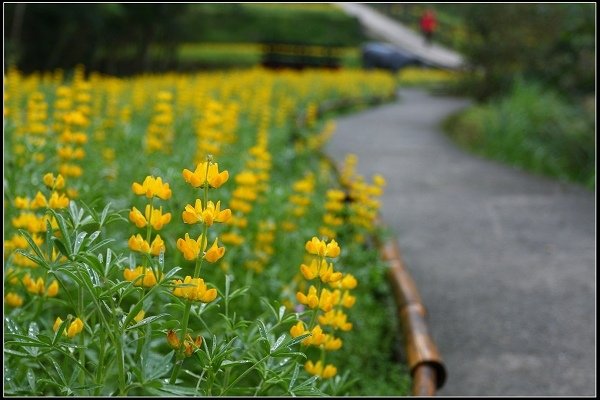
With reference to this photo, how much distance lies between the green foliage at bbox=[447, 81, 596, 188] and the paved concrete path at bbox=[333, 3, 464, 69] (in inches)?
764

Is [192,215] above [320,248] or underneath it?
above

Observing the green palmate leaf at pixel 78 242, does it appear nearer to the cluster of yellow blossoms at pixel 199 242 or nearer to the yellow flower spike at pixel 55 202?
the cluster of yellow blossoms at pixel 199 242

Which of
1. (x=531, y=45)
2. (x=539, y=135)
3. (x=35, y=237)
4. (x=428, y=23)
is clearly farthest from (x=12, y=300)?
(x=428, y=23)

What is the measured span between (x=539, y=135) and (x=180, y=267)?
826cm

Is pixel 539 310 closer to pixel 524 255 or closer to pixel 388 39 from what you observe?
pixel 524 255

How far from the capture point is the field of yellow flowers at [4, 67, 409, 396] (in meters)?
1.47

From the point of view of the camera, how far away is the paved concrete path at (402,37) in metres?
30.8

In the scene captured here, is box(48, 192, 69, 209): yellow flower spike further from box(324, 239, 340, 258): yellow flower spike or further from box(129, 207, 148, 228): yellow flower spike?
box(324, 239, 340, 258): yellow flower spike

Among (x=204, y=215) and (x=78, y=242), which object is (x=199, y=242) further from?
(x=78, y=242)

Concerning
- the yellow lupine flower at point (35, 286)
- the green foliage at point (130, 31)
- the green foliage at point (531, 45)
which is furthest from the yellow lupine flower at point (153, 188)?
the green foliage at point (531, 45)

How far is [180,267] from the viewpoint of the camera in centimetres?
154

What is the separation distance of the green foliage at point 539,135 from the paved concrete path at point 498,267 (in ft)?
1.09

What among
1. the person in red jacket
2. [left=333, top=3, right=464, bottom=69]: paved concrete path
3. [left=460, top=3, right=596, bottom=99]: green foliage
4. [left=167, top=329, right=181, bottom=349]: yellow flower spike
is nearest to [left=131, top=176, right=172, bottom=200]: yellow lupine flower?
[left=167, top=329, right=181, bottom=349]: yellow flower spike

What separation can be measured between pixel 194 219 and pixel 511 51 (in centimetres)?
1474
